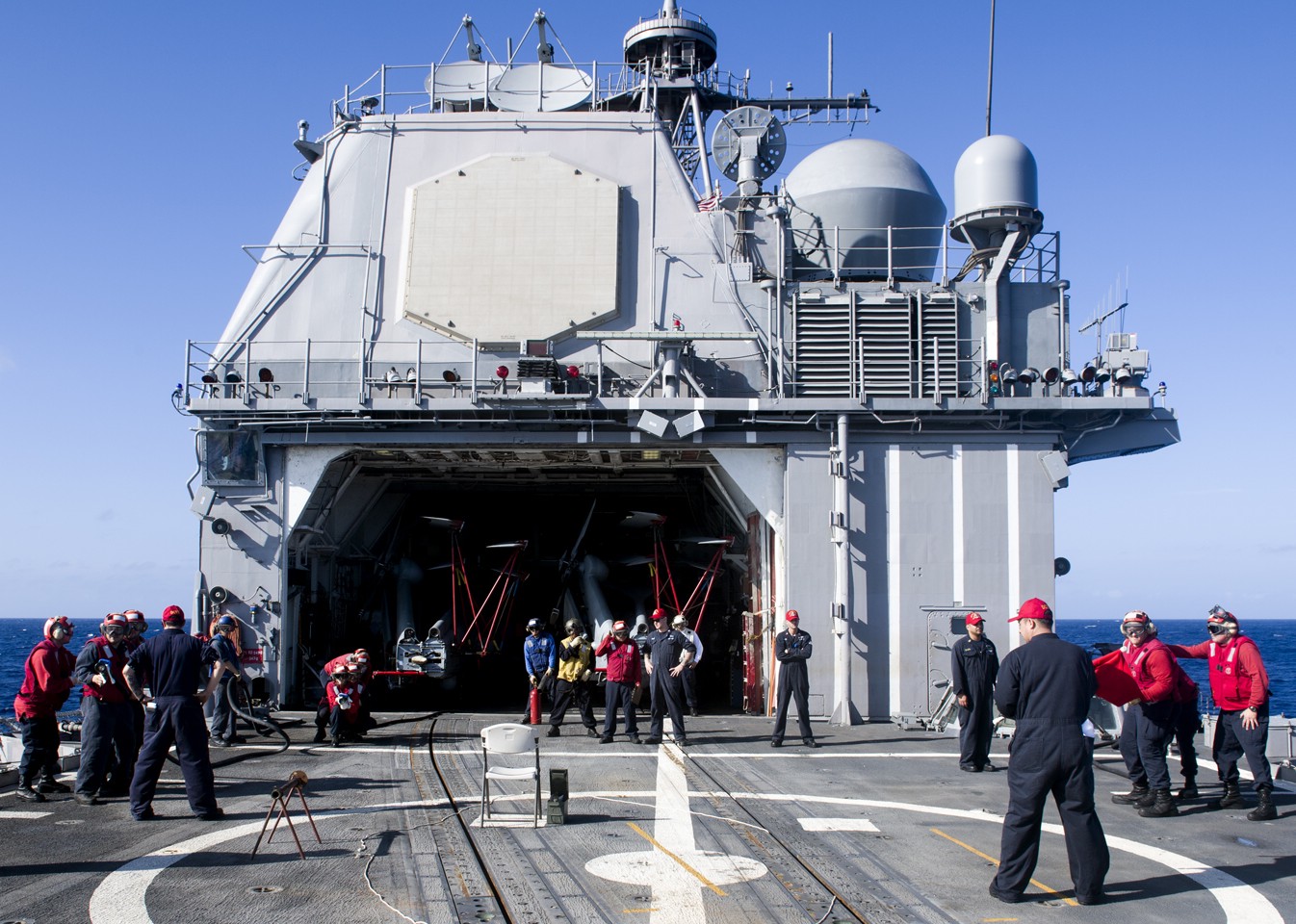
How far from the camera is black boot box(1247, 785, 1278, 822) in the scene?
32.4 feet

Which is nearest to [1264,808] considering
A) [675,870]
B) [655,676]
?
[675,870]

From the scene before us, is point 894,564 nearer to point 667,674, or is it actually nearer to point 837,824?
point 667,674

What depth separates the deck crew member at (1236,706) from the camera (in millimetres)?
9969

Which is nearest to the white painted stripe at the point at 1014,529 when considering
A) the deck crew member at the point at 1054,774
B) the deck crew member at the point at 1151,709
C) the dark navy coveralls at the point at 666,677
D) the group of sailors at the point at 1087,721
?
the group of sailors at the point at 1087,721

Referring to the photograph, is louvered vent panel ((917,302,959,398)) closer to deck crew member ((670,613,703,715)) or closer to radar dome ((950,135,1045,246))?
radar dome ((950,135,1045,246))

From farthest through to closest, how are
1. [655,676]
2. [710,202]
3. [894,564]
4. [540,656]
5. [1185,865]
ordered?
[710,202] < [894,564] < [540,656] < [655,676] < [1185,865]

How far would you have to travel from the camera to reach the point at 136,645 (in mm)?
11117

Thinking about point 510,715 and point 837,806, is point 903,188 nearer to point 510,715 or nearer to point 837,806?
point 510,715

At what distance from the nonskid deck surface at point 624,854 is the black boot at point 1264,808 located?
30 cm

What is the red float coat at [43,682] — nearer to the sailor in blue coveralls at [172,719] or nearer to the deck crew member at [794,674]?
the sailor in blue coveralls at [172,719]

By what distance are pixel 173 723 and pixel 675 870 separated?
15.7 ft

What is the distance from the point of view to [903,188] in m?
20.9

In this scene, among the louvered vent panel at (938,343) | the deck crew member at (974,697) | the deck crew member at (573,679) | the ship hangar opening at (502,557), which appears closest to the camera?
the deck crew member at (974,697)

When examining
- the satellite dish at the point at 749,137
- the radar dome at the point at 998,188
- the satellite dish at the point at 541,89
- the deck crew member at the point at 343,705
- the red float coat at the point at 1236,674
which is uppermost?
the satellite dish at the point at 541,89
